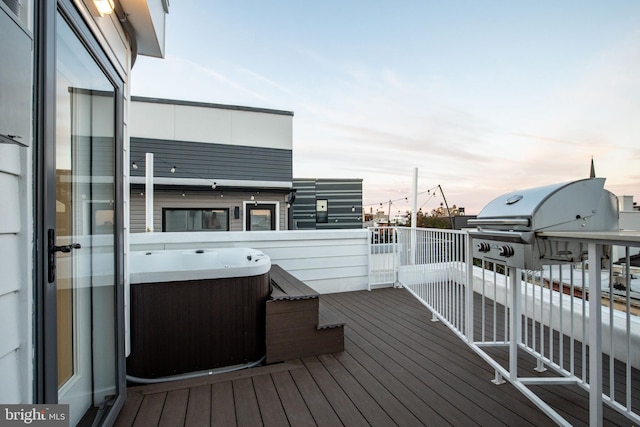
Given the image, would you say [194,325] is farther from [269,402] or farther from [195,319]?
[269,402]

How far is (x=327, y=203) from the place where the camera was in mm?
11445

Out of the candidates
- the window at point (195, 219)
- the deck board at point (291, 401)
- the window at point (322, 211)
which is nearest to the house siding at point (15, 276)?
the deck board at point (291, 401)

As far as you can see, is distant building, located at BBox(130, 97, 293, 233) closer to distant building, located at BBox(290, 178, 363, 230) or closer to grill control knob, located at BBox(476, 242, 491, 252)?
distant building, located at BBox(290, 178, 363, 230)

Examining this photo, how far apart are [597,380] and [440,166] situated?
318 inches

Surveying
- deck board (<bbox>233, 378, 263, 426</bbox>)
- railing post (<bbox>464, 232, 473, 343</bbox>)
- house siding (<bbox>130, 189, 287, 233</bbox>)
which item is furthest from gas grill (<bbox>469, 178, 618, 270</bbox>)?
house siding (<bbox>130, 189, 287, 233</bbox>)

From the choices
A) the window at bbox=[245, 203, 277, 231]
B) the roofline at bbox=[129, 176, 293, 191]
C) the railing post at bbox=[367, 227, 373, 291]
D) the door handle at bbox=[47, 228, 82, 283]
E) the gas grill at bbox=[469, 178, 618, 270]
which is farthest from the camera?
the window at bbox=[245, 203, 277, 231]

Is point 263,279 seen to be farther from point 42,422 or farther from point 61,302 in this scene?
point 42,422

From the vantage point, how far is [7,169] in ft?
2.77

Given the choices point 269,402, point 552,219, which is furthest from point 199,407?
point 552,219

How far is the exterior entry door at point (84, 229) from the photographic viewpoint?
126cm

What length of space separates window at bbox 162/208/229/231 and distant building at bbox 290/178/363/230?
12.5 ft

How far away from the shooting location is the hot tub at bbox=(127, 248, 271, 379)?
226 centimetres

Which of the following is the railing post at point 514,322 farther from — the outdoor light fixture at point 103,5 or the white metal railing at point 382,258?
the white metal railing at point 382,258

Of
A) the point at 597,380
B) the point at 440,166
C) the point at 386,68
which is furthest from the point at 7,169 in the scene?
the point at 440,166
